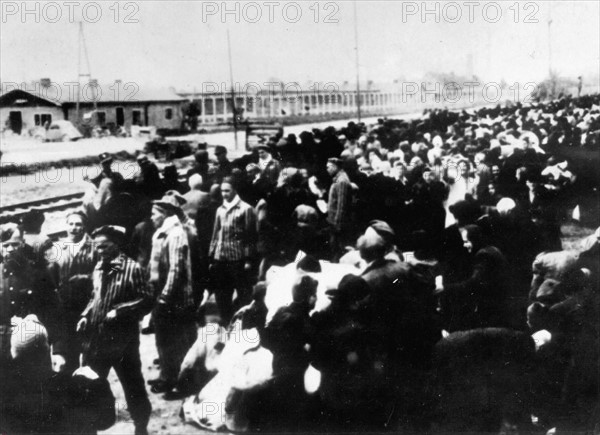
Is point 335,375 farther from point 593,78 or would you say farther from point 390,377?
point 593,78

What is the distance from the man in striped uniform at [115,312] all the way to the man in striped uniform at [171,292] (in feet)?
1.75

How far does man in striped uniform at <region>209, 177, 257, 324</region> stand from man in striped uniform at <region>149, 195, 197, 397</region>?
81 centimetres

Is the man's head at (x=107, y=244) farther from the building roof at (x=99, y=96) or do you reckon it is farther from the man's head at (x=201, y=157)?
the building roof at (x=99, y=96)

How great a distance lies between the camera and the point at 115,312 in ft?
13.4

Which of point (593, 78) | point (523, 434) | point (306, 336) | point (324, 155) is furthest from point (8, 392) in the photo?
point (593, 78)

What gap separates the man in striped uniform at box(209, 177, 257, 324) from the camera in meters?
5.84

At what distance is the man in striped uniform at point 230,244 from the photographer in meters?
5.84

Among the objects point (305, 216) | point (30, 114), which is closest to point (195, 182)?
point (305, 216)

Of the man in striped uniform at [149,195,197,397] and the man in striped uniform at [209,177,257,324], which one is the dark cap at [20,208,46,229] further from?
the man in striped uniform at [209,177,257,324]

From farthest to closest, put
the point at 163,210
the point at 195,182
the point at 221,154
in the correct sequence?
the point at 221,154 < the point at 195,182 < the point at 163,210

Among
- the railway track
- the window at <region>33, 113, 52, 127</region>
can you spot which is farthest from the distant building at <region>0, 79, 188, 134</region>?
the railway track

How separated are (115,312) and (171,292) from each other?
2.40 ft

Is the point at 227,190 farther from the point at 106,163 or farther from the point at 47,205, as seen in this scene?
the point at 47,205

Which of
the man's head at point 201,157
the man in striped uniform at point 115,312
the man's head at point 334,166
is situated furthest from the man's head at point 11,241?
the man's head at point 334,166
